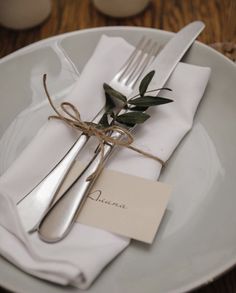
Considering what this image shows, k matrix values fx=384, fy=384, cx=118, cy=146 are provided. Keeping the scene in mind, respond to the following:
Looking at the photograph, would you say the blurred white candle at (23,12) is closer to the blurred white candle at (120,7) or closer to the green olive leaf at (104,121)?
the blurred white candle at (120,7)

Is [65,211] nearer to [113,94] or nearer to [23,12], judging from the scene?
[113,94]

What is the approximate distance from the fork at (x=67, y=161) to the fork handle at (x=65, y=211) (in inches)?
0.4

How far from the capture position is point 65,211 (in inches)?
14.9

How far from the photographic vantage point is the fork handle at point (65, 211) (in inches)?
14.4

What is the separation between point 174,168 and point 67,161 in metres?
0.12

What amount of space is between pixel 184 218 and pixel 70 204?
0.12 m

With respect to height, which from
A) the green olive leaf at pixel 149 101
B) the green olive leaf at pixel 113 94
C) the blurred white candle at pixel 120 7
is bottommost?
the green olive leaf at pixel 113 94

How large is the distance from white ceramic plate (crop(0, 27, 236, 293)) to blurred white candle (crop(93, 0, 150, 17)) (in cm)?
10

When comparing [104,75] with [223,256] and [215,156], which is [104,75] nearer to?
[215,156]

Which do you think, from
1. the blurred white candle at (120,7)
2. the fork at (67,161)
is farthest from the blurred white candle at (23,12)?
the fork at (67,161)

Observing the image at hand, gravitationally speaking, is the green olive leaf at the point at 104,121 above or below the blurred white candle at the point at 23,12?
below

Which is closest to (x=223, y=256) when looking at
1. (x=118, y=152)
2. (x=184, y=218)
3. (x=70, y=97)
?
(x=184, y=218)

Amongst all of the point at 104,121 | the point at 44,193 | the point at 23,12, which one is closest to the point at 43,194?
the point at 44,193

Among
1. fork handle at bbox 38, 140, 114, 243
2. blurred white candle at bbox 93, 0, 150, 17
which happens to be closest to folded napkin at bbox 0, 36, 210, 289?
fork handle at bbox 38, 140, 114, 243
